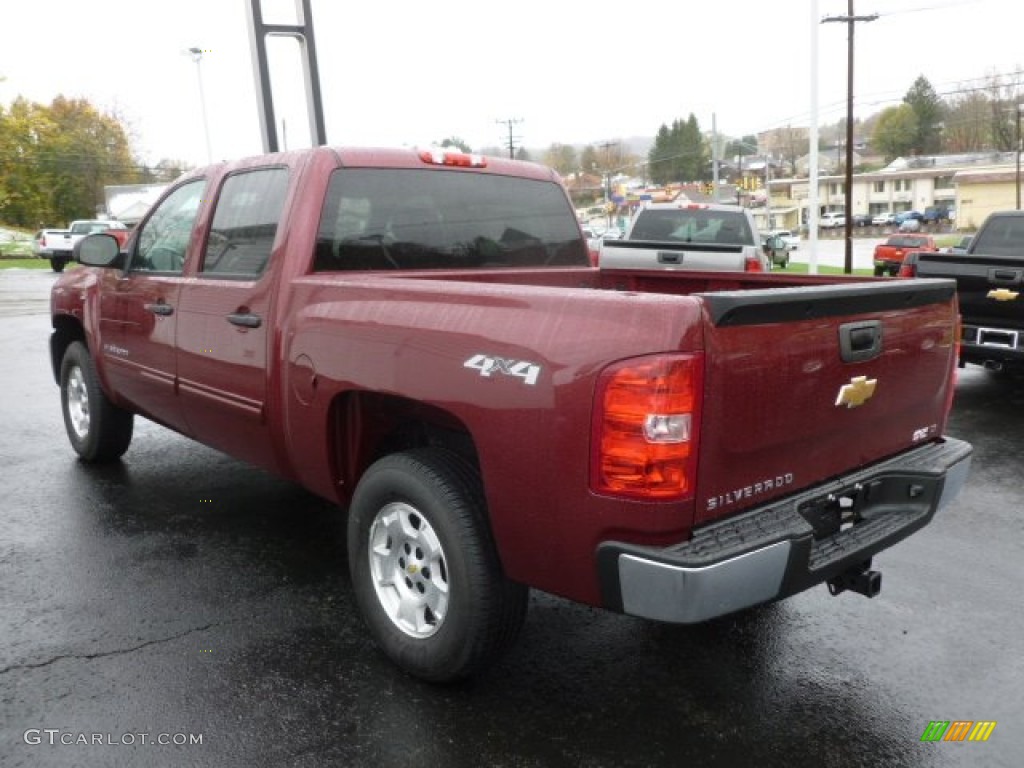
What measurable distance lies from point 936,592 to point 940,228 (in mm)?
91193

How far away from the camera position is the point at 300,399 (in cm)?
358

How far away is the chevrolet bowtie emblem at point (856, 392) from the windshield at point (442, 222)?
1996mm

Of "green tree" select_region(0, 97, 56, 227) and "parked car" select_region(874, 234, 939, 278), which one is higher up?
"green tree" select_region(0, 97, 56, 227)

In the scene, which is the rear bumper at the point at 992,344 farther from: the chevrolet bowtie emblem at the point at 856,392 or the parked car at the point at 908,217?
the parked car at the point at 908,217

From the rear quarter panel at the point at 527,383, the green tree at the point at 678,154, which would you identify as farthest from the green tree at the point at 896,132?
the rear quarter panel at the point at 527,383

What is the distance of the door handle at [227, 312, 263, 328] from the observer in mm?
3834

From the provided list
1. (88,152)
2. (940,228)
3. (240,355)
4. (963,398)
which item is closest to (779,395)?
(240,355)

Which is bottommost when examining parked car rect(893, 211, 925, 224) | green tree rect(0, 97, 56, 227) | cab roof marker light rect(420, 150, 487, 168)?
parked car rect(893, 211, 925, 224)

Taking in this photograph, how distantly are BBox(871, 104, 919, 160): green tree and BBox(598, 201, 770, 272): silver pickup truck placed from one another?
440 feet

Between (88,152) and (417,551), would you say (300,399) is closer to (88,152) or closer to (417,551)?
(417,551)

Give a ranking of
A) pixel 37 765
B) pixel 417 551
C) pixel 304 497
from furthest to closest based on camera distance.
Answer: pixel 304 497 → pixel 417 551 → pixel 37 765

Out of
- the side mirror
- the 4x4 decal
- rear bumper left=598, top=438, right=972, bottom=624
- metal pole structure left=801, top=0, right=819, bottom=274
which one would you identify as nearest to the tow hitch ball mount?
rear bumper left=598, top=438, right=972, bottom=624

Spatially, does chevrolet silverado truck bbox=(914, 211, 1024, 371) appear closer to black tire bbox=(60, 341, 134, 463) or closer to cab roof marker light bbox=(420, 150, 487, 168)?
cab roof marker light bbox=(420, 150, 487, 168)

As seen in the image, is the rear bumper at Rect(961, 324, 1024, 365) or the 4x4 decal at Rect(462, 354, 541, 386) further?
the rear bumper at Rect(961, 324, 1024, 365)
